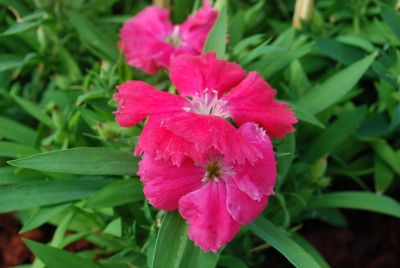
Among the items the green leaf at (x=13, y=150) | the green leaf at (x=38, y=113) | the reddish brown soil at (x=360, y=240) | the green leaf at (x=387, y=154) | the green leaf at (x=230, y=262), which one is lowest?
the reddish brown soil at (x=360, y=240)

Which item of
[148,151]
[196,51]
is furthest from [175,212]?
[196,51]

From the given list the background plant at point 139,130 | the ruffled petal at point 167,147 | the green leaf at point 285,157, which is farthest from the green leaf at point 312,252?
the ruffled petal at point 167,147

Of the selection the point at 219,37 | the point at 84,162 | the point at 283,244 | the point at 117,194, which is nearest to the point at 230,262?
the point at 283,244

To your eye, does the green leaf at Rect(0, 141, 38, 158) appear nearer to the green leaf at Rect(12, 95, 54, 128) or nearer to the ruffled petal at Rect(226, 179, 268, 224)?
the green leaf at Rect(12, 95, 54, 128)

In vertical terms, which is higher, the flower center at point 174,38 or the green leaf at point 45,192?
the flower center at point 174,38

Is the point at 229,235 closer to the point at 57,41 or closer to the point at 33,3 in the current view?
the point at 57,41

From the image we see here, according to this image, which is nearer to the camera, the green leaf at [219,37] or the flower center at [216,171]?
the flower center at [216,171]

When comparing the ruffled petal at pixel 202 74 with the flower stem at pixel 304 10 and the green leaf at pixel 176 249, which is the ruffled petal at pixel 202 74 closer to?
the green leaf at pixel 176 249

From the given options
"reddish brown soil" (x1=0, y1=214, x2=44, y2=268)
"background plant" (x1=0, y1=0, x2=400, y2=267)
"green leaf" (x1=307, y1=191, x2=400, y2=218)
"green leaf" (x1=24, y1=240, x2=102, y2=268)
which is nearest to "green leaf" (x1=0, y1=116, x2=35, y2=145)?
"background plant" (x1=0, y1=0, x2=400, y2=267)
